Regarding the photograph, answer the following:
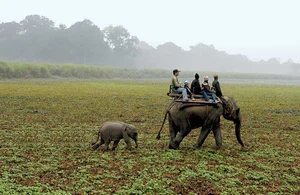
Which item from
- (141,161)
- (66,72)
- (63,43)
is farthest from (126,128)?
(63,43)

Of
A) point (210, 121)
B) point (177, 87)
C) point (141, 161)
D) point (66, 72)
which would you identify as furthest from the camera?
point (66, 72)

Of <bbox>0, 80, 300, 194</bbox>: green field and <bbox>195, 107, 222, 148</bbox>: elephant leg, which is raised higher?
<bbox>195, 107, 222, 148</bbox>: elephant leg

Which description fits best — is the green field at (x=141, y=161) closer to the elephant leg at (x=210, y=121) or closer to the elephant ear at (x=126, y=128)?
the elephant leg at (x=210, y=121)

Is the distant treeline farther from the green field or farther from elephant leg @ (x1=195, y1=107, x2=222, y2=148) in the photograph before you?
elephant leg @ (x1=195, y1=107, x2=222, y2=148)

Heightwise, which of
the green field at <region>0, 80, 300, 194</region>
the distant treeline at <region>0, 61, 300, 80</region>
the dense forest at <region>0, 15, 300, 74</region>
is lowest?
the green field at <region>0, 80, 300, 194</region>

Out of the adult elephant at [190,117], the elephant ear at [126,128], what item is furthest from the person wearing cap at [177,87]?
the elephant ear at [126,128]

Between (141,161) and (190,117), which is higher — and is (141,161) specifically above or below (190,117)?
below

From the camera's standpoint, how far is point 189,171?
27.7ft

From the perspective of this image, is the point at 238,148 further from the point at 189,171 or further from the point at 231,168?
the point at 189,171

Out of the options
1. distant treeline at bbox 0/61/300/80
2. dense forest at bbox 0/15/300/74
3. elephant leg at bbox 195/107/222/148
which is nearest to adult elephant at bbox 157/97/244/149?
elephant leg at bbox 195/107/222/148

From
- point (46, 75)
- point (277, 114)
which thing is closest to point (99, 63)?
point (46, 75)

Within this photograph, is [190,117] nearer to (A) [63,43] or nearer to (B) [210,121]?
(B) [210,121]

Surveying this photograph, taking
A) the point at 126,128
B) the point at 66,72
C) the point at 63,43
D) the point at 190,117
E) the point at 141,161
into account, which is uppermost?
the point at 63,43

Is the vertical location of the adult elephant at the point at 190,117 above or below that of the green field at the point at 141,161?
above
